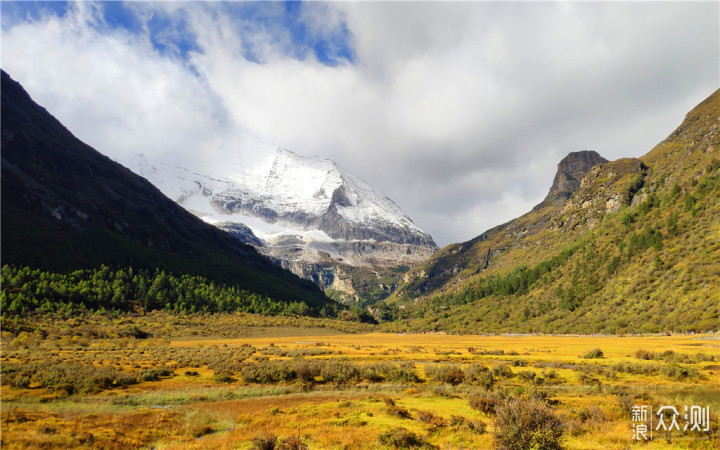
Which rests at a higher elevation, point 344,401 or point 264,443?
point 264,443

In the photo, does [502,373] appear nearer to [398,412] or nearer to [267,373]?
[398,412]

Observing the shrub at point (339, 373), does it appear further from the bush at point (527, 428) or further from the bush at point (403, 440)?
the bush at point (527, 428)

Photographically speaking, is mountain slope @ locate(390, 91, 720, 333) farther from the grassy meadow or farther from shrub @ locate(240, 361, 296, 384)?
shrub @ locate(240, 361, 296, 384)

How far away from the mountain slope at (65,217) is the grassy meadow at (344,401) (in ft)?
312

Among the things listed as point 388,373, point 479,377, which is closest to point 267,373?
point 388,373

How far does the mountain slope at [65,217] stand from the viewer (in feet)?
420

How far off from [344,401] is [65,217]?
176m

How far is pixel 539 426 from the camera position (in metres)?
14.9

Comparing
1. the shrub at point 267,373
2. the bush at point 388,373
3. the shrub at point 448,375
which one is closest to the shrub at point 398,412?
the shrub at point 448,375

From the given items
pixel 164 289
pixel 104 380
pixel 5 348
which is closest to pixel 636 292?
pixel 104 380

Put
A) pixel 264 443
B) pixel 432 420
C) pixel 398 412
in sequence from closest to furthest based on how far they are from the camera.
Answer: pixel 264 443 < pixel 432 420 < pixel 398 412

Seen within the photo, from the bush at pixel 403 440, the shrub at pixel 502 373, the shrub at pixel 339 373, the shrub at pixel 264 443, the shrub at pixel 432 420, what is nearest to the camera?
the shrub at pixel 264 443

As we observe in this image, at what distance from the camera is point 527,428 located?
14734 millimetres

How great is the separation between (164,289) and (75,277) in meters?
27.9
